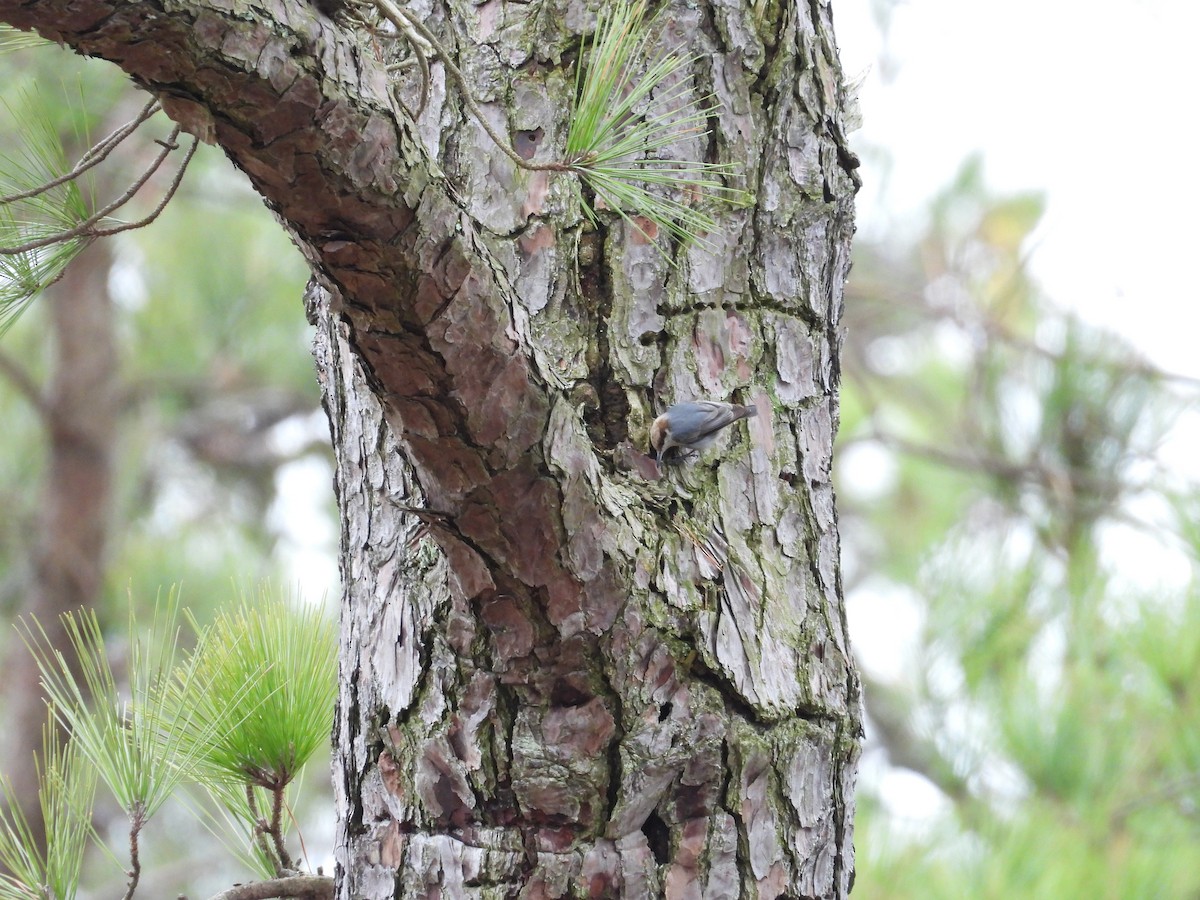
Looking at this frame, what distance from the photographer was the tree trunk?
629mm

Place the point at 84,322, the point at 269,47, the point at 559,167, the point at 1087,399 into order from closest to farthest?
the point at 269,47 → the point at 559,167 → the point at 1087,399 → the point at 84,322

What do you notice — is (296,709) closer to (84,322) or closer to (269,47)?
(269,47)

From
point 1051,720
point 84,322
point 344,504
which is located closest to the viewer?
point 344,504

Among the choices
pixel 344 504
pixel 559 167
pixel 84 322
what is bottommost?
pixel 344 504

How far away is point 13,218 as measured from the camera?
0.88 metres

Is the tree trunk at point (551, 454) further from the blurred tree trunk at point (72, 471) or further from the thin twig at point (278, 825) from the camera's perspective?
the blurred tree trunk at point (72, 471)

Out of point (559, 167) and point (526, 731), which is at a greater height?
point (559, 167)

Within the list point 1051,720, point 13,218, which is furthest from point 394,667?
point 1051,720

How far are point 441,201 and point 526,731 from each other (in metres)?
0.39

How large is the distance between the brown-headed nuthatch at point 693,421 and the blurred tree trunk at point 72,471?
2.51 meters

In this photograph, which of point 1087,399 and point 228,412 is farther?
point 228,412

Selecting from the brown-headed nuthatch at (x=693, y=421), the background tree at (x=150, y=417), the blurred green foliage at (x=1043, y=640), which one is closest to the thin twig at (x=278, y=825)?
the brown-headed nuthatch at (x=693, y=421)

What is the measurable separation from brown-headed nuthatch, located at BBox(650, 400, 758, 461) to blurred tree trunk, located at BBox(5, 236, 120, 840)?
2.51 meters

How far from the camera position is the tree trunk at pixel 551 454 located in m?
0.63
